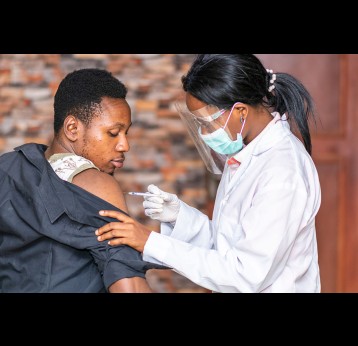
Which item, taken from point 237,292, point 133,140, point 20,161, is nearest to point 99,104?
point 20,161

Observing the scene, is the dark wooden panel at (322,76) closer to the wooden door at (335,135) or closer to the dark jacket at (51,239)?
the wooden door at (335,135)

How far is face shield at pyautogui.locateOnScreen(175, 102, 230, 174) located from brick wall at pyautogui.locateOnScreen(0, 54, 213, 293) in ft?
3.62

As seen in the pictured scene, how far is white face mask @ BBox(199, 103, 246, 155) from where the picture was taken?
2637 mm

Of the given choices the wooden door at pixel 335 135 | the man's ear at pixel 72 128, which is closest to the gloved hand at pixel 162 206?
the man's ear at pixel 72 128

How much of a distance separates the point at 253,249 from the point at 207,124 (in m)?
0.48

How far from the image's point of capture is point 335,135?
13.3ft

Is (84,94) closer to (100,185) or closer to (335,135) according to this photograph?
(100,185)

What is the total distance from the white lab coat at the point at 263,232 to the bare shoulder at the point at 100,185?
18 centimetres

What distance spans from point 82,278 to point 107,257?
10cm

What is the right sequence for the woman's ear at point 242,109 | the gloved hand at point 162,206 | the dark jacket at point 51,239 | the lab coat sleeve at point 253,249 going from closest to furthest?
the dark jacket at point 51,239
the lab coat sleeve at point 253,249
the woman's ear at point 242,109
the gloved hand at point 162,206

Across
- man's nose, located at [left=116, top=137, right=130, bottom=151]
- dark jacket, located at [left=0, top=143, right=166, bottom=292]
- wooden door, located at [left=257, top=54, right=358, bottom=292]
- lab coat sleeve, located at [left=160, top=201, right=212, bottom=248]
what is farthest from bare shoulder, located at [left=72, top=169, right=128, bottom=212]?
wooden door, located at [left=257, top=54, right=358, bottom=292]

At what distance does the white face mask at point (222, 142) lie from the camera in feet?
8.65

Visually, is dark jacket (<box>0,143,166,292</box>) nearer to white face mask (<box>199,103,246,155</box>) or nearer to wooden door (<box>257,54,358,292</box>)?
white face mask (<box>199,103,246,155</box>)

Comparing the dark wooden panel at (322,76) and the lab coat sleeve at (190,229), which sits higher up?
the dark wooden panel at (322,76)
